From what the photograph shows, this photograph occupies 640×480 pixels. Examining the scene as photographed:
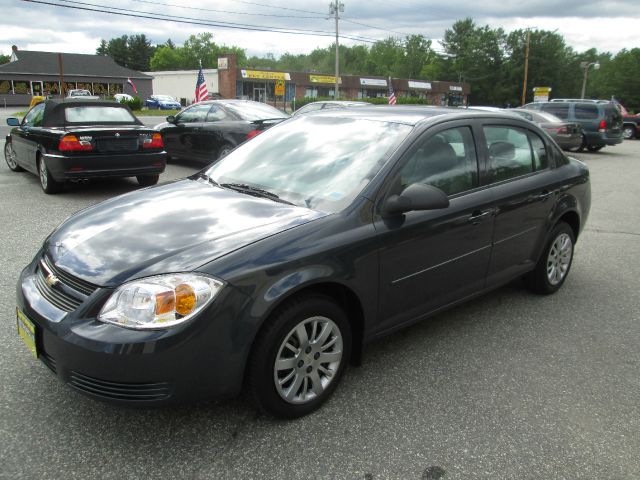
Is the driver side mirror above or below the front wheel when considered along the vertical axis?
above

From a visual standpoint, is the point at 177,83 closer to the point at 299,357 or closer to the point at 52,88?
the point at 52,88

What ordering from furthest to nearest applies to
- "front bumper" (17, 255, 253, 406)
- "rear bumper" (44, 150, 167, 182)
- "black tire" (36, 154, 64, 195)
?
"black tire" (36, 154, 64, 195) → "rear bumper" (44, 150, 167, 182) → "front bumper" (17, 255, 253, 406)

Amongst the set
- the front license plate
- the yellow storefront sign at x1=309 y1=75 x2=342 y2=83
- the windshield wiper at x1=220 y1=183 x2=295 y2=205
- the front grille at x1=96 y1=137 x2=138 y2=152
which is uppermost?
the yellow storefront sign at x1=309 y1=75 x2=342 y2=83

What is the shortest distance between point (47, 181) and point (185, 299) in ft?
23.3

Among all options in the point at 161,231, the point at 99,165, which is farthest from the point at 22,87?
the point at 161,231

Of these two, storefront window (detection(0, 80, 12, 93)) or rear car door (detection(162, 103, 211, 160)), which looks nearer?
rear car door (detection(162, 103, 211, 160))

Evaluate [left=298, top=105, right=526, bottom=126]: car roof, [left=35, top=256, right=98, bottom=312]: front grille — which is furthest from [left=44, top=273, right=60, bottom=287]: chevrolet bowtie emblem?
[left=298, top=105, right=526, bottom=126]: car roof

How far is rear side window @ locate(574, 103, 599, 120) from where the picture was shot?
18.7 m

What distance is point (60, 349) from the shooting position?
8.08 feet

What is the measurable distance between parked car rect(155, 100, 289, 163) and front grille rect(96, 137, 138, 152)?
6.21 feet

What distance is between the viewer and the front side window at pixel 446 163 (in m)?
3.37

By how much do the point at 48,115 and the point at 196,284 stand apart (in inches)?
294

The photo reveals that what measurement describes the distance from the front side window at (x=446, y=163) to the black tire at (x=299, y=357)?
0.94 m

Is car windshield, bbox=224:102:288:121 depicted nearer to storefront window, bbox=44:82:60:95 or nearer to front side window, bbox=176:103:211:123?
front side window, bbox=176:103:211:123
